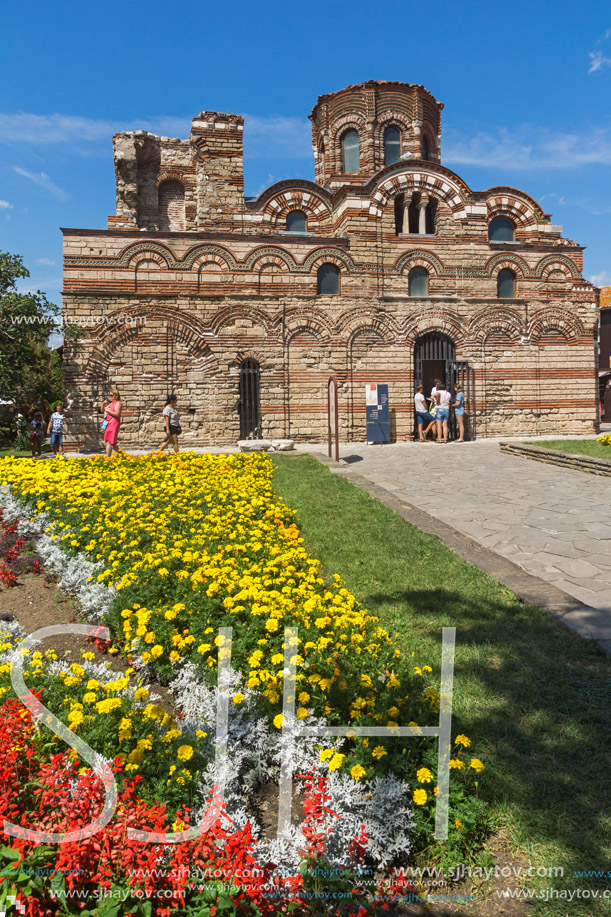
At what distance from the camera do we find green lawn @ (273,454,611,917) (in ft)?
6.74

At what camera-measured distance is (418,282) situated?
18266 mm

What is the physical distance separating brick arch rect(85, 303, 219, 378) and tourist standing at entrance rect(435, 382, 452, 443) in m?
6.61

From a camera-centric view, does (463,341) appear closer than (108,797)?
No

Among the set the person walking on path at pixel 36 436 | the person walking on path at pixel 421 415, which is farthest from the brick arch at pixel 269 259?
the person walking on path at pixel 36 436

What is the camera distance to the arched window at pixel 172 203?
72.7 ft

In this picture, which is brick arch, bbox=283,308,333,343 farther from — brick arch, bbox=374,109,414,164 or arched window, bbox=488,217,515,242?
brick arch, bbox=374,109,414,164

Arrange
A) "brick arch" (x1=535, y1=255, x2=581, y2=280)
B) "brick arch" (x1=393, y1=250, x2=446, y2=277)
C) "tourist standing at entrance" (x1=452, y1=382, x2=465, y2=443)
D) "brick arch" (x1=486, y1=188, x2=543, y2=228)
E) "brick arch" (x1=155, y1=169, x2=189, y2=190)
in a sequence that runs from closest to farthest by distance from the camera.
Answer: "tourist standing at entrance" (x1=452, y1=382, x2=465, y2=443)
"brick arch" (x1=393, y1=250, x2=446, y2=277)
"brick arch" (x1=535, y1=255, x2=581, y2=280)
"brick arch" (x1=486, y1=188, x2=543, y2=228)
"brick arch" (x1=155, y1=169, x2=189, y2=190)

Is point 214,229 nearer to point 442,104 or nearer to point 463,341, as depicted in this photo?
point 463,341

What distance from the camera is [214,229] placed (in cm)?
1966

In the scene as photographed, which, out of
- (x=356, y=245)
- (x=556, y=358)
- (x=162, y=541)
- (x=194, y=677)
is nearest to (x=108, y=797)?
(x=194, y=677)

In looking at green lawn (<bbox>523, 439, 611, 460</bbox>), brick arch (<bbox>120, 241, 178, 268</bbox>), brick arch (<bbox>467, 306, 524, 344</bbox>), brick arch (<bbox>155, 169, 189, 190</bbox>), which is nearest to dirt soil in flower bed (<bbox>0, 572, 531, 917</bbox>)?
green lawn (<bbox>523, 439, 611, 460</bbox>)

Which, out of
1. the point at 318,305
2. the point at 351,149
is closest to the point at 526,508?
the point at 318,305

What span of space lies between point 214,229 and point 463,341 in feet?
30.1

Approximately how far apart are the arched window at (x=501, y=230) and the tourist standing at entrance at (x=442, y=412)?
6439 millimetres
